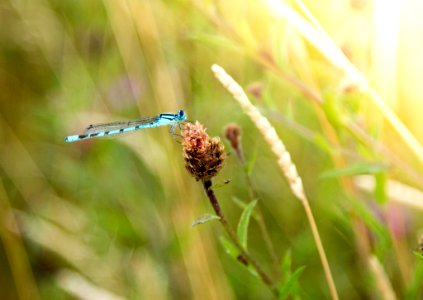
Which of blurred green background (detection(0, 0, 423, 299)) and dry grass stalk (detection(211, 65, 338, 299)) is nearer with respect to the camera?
dry grass stalk (detection(211, 65, 338, 299))

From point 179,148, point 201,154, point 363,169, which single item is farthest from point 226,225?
point 179,148

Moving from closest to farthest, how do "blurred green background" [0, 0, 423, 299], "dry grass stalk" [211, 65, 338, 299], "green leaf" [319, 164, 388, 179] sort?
1. "dry grass stalk" [211, 65, 338, 299]
2. "green leaf" [319, 164, 388, 179]
3. "blurred green background" [0, 0, 423, 299]

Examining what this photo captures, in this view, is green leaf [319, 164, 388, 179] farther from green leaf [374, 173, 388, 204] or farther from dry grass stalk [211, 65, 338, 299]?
dry grass stalk [211, 65, 338, 299]

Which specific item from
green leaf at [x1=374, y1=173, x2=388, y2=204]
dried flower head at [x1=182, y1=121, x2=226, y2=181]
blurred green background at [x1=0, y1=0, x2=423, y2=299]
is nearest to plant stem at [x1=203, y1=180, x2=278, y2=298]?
dried flower head at [x1=182, y1=121, x2=226, y2=181]

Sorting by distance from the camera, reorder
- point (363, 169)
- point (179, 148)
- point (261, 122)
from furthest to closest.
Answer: point (179, 148)
point (363, 169)
point (261, 122)

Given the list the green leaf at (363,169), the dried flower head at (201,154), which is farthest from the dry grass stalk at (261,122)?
the green leaf at (363,169)

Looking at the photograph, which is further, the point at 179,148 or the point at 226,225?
the point at 179,148

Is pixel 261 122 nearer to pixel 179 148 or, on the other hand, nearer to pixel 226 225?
pixel 226 225
